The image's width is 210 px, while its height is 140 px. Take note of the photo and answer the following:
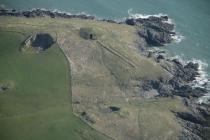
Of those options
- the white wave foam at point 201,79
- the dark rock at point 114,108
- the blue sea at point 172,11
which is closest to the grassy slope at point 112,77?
the dark rock at point 114,108

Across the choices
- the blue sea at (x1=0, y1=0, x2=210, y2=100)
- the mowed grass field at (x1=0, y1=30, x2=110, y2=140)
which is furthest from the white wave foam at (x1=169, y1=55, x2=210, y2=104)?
the mowed grass field at (x1=0, y1=30, x2=110, y2=140)

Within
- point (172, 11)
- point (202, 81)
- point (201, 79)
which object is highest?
point (172, 11)

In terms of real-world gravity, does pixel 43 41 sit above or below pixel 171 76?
above

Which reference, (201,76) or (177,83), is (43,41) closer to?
(177,83)

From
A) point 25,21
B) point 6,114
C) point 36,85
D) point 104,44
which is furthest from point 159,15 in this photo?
point 6,114

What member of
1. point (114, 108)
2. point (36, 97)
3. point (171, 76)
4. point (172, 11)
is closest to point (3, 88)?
point (36, 97)

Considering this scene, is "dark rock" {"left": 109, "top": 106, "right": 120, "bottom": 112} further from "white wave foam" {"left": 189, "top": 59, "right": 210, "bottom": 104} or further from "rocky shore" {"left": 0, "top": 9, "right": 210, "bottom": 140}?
"white wave foam" {"left": 189, "top": 59, "right": 210, "bottom": 104}
